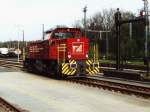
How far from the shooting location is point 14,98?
53.2 ft

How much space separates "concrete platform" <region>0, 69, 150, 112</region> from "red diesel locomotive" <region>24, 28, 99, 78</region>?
13.5 ft

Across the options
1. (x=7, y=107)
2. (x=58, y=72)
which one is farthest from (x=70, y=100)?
(x=58, y=72)

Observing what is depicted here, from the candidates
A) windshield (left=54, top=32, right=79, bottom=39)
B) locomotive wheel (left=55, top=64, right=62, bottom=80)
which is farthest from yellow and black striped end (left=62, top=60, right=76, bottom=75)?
windshield (left=54, top=32, right=79, bottom=39)

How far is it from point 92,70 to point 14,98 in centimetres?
906

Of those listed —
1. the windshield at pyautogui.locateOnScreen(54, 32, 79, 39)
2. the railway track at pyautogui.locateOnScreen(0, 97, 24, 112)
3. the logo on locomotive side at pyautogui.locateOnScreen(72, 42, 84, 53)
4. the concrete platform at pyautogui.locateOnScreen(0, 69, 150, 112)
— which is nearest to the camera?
the railway track at pyautogui.locateOnScreen(0, 97, 24, 112)

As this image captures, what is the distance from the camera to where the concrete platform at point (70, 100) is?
13266mm

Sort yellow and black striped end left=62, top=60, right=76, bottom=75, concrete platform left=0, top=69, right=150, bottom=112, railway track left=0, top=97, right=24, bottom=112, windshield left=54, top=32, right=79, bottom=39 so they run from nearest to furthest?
railway track left=0, top=97, right=24, bottom=112 → concrete platform left=0, top=69, right=150, bottom=112 → yellow and black striped end left=62, top=60, right=76, bottom=75 → windshield left=54, top=32, right=79, bottom=39

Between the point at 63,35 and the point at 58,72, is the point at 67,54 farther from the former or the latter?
the point at 63,35

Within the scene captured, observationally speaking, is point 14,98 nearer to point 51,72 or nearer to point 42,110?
point 42,110

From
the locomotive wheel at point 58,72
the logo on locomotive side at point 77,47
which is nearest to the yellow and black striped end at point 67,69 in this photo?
the locomotive wheel at point 58,72

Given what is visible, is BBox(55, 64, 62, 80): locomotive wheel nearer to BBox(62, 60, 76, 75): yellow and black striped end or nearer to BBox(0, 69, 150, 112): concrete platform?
BBox(62, 60, 76, 75): yellow and black striped end

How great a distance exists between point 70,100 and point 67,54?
9.28 metres

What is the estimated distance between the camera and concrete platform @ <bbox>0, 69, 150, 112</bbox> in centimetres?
1327

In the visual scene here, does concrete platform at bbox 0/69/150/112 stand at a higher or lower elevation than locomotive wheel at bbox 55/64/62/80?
lower
